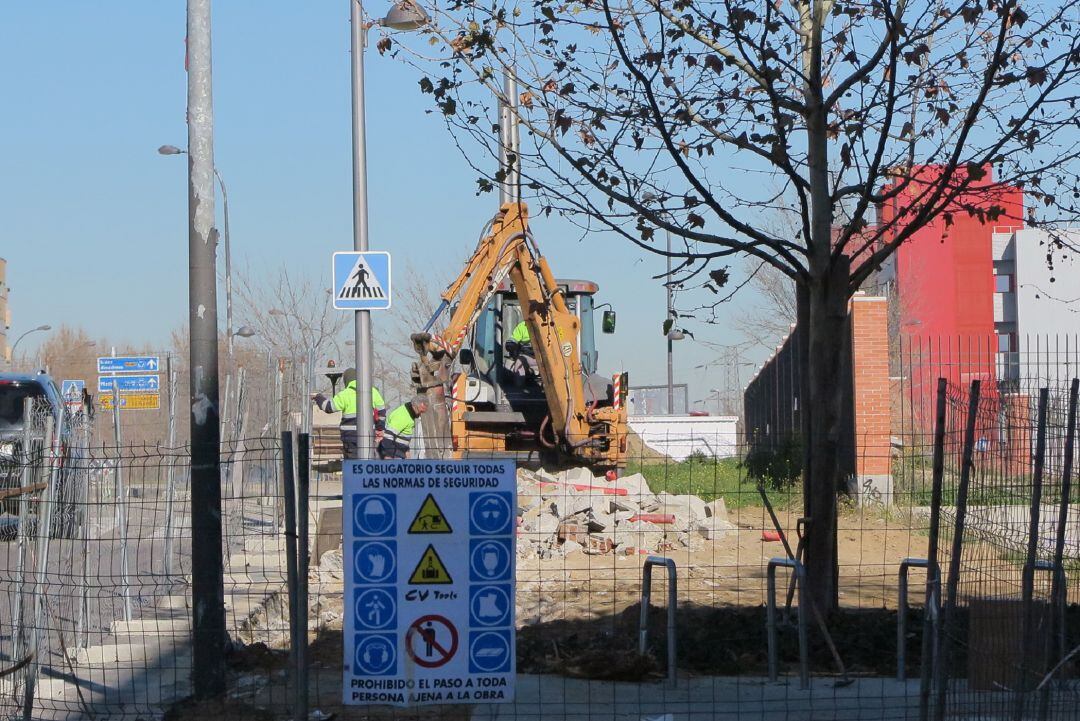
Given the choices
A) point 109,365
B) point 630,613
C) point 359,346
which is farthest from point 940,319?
point 630,613

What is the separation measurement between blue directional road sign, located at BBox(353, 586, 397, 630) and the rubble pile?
6.90 metres

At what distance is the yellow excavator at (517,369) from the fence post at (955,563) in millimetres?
9982

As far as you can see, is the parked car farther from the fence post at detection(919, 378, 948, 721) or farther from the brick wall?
the brick wall

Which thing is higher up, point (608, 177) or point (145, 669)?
point (608, 177)

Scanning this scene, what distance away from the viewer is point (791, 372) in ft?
81.7

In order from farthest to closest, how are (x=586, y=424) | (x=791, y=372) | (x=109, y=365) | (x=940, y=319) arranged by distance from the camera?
1. (x=940, y=319)
2. (x=109, y=365)
3. (x=791, y=372)
4. (x=586, y=424)

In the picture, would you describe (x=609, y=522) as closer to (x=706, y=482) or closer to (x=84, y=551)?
(x=706, y=482)

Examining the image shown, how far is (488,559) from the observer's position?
6.38 m

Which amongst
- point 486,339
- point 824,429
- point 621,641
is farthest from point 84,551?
point 486,339

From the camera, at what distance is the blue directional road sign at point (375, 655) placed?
6289 mm

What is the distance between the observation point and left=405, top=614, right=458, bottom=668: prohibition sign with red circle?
20.8 ft

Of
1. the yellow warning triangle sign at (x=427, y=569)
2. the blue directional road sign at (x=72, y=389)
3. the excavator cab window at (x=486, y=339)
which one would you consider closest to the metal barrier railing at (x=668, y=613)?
the yellow warning triangle sign at (x=427, y=569)

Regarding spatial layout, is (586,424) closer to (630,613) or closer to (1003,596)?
(630,613)

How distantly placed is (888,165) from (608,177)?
5.83 ft
